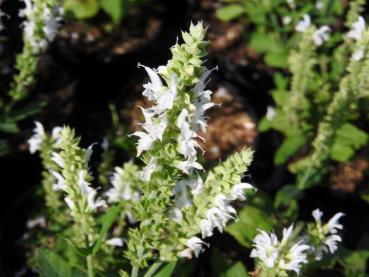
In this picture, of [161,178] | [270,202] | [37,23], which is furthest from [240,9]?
[161,178]

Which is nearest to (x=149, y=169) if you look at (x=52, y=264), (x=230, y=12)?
(x=52, y=264)

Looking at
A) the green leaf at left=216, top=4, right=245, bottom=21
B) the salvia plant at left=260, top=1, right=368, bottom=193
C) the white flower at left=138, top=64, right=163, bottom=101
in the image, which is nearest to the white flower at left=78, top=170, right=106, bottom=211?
the white flower at left=138, top=64, right=163, bottom=101

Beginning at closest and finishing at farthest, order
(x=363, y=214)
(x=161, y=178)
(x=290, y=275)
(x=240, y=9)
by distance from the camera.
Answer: (x=161, y=178) < (x=290, y=275) < (x=363, y=214) < (x=240, y=9)

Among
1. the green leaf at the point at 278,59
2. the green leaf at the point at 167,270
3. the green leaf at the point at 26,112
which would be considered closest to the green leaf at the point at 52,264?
the green leaf at the point at 167,270

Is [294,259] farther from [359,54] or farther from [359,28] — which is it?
[359,28]

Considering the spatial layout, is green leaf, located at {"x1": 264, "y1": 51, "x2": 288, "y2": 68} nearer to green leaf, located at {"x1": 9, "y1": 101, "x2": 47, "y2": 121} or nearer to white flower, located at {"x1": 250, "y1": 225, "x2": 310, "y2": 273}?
green leaf, located at {"x1": 9, "y1": 101, "x2": 47, "y2": 121}

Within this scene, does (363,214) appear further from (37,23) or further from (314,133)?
(37,23)
